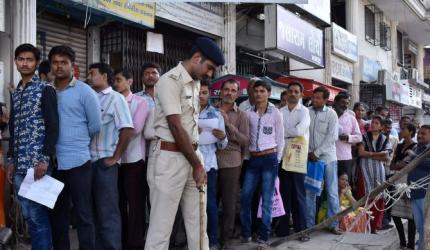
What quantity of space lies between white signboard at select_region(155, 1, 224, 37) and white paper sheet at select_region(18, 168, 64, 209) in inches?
179

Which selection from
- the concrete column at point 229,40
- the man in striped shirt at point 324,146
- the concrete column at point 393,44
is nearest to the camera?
the man in striped shirt at point 324,146

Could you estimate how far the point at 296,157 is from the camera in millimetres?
5723

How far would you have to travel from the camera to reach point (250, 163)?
548 centimetres

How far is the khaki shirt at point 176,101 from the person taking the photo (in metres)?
3.46

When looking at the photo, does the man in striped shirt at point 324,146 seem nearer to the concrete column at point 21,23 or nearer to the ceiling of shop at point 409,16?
the concrete column at point 21,23

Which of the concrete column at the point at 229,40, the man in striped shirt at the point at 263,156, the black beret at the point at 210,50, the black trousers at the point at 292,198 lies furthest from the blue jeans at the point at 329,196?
the concrete column at the point at 229,40

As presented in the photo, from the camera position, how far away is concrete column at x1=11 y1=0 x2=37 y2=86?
5.27 meters

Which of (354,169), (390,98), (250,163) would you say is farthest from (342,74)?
(250,163)

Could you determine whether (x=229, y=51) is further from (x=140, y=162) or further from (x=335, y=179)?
(x=140, y=162)

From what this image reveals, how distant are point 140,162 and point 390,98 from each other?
14999 mm

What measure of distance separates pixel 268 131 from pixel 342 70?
1051 centimetres

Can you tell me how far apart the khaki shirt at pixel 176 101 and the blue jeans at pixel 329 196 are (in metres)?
2.91

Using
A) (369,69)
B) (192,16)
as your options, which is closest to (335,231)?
(192,16)

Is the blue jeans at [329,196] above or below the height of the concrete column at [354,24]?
below
